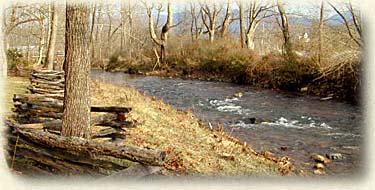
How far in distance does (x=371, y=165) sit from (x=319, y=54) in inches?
370

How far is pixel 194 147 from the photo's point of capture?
6695 mm

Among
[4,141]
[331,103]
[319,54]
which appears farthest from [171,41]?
[4,141]

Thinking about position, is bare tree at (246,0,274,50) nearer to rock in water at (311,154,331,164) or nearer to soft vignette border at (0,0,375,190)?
rock in water at (311,154,331,164)

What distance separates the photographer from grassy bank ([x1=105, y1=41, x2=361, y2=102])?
13398 mm

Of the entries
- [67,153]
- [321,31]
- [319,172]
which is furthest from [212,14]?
[67,153]

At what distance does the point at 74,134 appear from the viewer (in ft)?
15.6

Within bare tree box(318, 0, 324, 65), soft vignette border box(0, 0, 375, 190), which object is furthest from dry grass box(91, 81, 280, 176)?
bare tree box(318, 0, 324, 65)

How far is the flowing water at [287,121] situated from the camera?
711 cm

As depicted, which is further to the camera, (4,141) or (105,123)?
(105,123)

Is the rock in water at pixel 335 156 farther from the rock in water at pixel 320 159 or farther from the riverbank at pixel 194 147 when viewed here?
the riverbank at pixel 194 147

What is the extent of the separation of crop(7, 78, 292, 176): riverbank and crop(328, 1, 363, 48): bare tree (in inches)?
218

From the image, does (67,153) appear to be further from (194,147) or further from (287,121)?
(287,121)

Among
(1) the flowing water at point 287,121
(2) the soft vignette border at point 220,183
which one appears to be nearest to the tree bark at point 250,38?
(1) the flowing water at point 287,121

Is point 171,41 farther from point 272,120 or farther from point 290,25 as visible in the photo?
point 272,120
